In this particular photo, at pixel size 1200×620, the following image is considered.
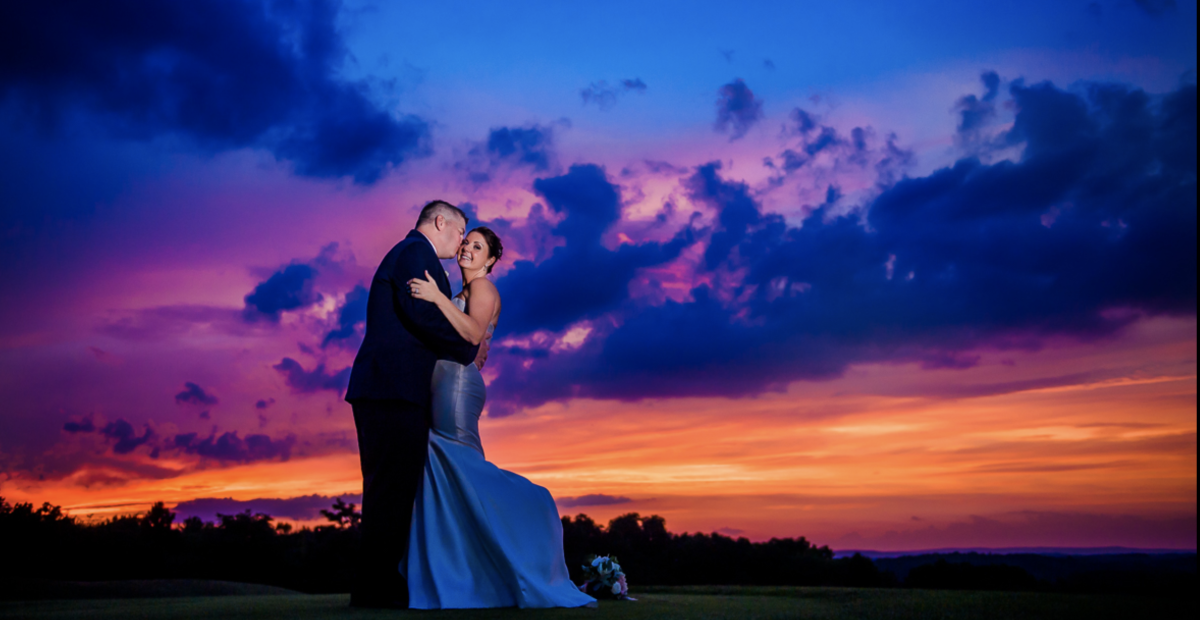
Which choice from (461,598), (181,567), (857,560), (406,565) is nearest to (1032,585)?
(857,560)

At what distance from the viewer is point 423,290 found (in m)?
6.34

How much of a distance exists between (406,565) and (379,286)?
2.51m

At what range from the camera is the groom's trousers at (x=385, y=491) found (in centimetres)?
625

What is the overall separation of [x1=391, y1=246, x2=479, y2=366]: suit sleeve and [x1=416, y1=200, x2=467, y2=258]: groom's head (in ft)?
1.25

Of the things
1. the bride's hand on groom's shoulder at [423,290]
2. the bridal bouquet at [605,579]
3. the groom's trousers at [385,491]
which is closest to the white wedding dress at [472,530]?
the groom's trousers at [385,491]

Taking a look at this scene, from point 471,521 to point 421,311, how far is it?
6.36 feet

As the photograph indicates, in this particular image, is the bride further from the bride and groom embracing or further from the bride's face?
the bride's face

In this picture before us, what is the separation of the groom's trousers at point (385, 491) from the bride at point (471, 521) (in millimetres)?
151

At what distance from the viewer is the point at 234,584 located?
10273 mm

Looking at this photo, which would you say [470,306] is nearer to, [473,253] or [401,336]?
Result: [473,253]

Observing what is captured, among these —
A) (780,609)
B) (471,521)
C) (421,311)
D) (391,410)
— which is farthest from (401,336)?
(780,609)

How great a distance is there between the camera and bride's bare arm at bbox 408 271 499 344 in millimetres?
6348

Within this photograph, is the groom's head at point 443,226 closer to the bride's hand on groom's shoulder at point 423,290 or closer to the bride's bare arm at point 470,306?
the bride's bare arm at point 470,306

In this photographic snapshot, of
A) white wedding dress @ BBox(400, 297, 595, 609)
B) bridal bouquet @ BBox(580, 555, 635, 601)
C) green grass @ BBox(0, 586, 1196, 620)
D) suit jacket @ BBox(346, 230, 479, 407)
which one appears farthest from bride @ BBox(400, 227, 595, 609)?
bridal bouquet @ BBox(580, 555, 635, 601)
